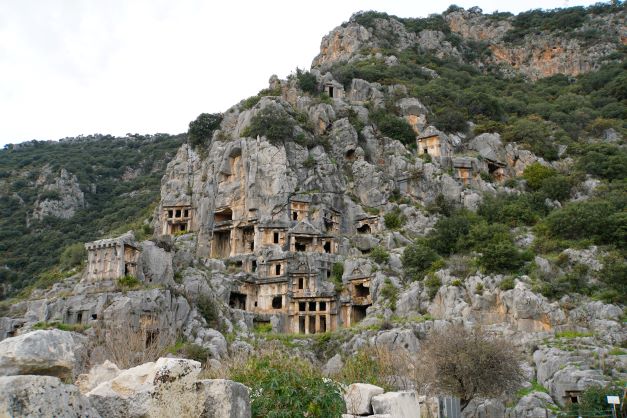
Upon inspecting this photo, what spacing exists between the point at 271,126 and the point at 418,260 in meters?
24.5

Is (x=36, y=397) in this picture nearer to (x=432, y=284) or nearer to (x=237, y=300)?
(x=432, y=284)

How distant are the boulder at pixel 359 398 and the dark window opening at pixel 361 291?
40.9 m

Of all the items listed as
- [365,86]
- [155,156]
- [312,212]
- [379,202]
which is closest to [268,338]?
[312,212]

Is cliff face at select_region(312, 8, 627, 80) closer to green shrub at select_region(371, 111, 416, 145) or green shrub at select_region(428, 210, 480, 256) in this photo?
green shrub at select_region(371, 111, 416, 145)

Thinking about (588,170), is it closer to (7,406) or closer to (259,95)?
(259,95)

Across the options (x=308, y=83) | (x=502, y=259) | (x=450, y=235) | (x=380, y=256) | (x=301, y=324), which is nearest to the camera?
(x=502, y=259)

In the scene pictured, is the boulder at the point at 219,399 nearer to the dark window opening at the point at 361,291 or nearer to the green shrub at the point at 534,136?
the dark window opening at the point at 361,291

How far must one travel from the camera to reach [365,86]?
265ft

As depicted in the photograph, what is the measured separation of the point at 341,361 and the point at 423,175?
30.5m

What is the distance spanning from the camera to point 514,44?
366 ft

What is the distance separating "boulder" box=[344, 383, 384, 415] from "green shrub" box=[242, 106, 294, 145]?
53.4m

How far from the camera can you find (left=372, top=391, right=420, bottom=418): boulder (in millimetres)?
13930

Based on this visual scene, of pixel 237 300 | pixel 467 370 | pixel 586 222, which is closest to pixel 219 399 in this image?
pixel 467 370

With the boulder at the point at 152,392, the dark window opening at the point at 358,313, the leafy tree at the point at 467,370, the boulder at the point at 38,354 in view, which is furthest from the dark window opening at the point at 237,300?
the boulder at the point at 38,354
